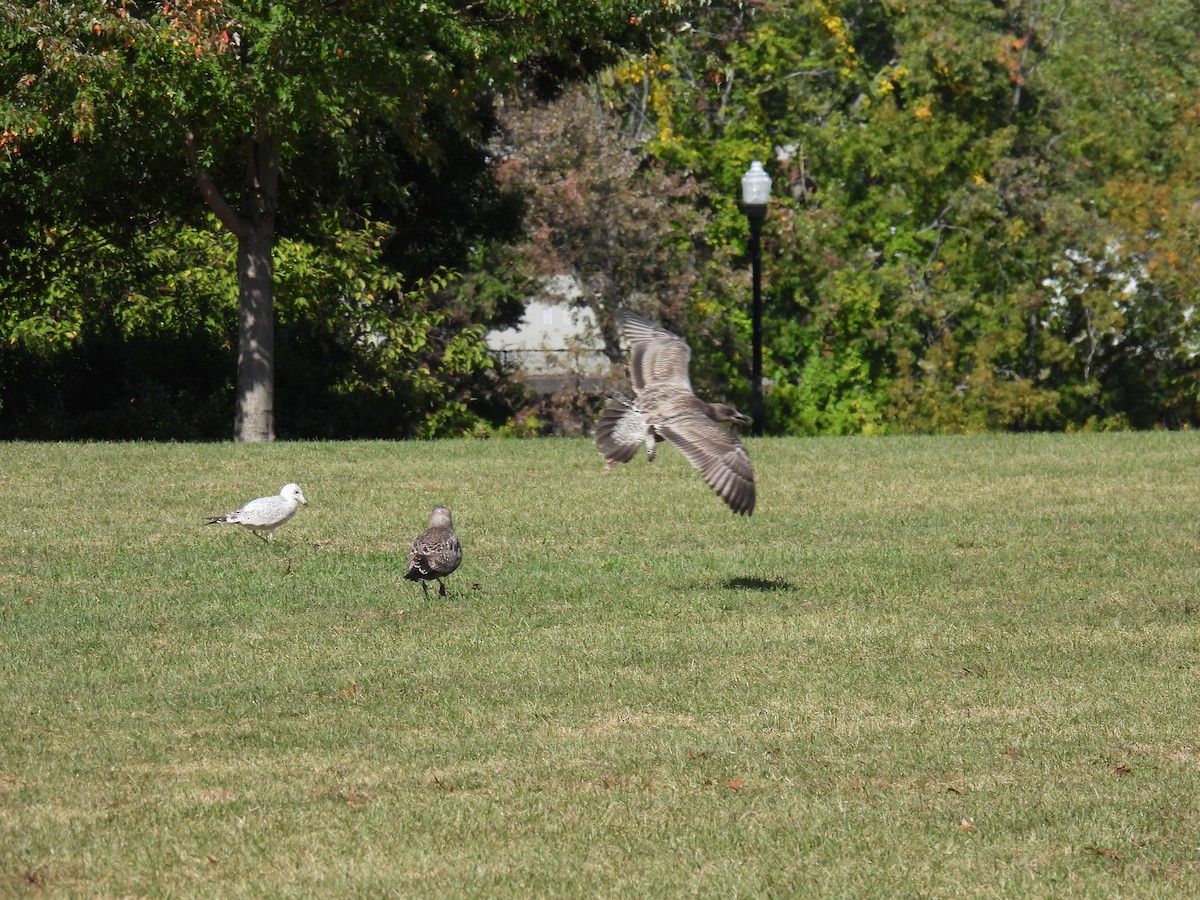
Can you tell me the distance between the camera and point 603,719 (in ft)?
29.5

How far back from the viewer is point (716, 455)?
1159 centimetres

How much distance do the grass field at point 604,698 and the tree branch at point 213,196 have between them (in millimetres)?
7544

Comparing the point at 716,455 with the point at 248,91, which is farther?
the point at 248,91

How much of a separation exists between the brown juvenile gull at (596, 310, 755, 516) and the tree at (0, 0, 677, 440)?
9.95 m

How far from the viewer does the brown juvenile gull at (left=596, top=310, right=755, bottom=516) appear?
448 inches

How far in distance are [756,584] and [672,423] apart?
5.38 ft

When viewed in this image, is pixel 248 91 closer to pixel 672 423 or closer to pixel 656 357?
pixel 656 357

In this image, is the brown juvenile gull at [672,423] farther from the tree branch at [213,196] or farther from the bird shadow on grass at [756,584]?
the tree branch at [213,196]

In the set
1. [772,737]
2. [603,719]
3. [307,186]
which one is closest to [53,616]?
[603,719]

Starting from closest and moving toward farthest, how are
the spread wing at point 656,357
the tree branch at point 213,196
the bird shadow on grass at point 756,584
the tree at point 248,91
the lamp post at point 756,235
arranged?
the spread wing at point 656,357
the bird shadow on grass at point 756,584
the tree at point 248,91
the tree branch at point 213,196
the lamp post at point 756,235

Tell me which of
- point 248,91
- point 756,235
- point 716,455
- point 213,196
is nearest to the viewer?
point 716,455

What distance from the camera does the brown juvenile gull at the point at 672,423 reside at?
11.4 metres

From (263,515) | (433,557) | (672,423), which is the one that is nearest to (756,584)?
(672,423)

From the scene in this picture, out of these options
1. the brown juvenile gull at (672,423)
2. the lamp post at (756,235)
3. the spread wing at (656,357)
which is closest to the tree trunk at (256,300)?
the lamp post at (756,235)
